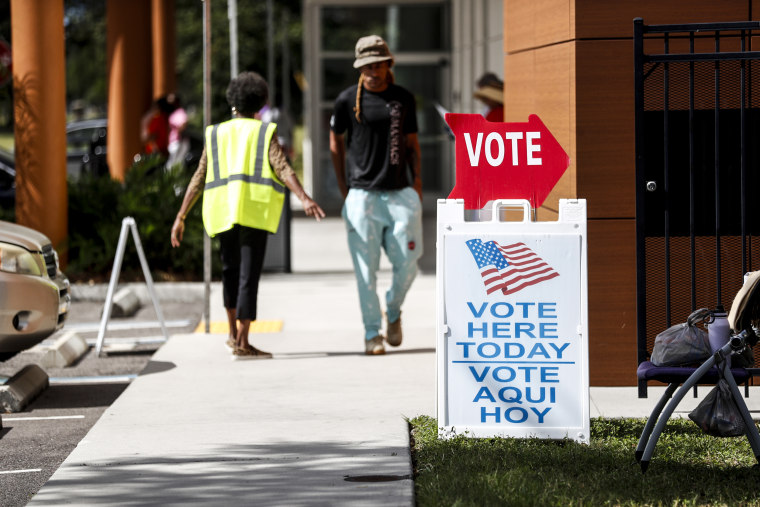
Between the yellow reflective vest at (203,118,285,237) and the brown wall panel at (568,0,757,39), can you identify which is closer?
the brown wall panel at (568,0,757,39)

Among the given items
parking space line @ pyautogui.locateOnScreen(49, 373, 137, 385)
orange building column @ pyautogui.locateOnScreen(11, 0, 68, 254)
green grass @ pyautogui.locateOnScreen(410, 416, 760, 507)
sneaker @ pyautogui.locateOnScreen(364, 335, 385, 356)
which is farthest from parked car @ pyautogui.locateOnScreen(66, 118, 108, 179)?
green grass @ pyautogui.locateOnScreen(410, 416, 760, 507)

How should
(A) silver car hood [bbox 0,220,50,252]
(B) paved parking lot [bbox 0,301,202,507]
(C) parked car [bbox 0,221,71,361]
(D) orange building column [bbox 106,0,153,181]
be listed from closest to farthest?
(B) paved parking lot [bbox 0,301,202,507], (C) parked car [bbox 0,221,71,361], (A) silver car hood [bbox 0,220,50,252], (D) orange building column [bbox 106,0,153,181]

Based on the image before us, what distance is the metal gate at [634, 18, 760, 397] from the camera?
7.52 meters

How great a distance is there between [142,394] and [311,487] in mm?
2504

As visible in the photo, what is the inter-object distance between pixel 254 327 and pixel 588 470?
5.25 meters

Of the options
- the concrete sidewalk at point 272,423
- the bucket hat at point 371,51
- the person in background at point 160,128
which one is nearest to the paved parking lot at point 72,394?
the concrete sidewalk at point 272,423

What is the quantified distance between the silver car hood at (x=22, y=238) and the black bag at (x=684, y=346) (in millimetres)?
4241

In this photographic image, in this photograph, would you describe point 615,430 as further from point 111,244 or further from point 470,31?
point 470,31

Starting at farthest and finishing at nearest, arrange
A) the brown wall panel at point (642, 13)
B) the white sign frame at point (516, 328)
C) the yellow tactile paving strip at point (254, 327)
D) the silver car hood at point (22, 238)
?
the yellow tactile paving strip at point (254, 327) < the silver car hood at point (22, 238) < the brown wall panel at point (642, 13) < the white sign frame at point (516, 328)

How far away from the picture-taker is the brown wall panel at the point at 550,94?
786cm

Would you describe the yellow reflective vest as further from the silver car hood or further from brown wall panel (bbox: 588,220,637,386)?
brown wall panel (bbox: 588,220,637,386)

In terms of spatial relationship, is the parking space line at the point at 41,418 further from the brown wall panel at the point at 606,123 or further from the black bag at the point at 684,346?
the black bag at the point at 684,346

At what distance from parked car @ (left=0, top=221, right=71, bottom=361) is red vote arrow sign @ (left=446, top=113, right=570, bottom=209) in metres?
3.06

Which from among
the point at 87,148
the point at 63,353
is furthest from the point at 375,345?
the point at 87,148
